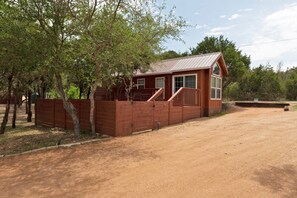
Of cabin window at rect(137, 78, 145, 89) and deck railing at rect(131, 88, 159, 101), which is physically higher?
cabin window at rect(137, 78, 145, 89)

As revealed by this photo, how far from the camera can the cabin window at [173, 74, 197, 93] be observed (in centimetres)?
1535

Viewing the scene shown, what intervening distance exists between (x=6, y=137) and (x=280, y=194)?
11.0 meters

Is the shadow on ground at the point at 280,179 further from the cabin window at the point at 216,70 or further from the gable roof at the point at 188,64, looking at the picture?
the cabin window at the point at 216,70

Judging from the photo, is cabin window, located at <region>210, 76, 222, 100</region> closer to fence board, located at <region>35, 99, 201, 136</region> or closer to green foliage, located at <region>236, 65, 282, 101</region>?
fence board, located at <region>35, 99, 201, 136</region>

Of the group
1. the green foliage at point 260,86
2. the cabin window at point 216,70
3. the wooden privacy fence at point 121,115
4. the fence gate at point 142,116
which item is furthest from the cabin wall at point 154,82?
the green foliage at point 260,86

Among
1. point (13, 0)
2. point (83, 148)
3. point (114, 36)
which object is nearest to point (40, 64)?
point (13, 0)

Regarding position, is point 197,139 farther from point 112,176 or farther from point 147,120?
point 112,176

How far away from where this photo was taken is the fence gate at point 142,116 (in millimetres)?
9695

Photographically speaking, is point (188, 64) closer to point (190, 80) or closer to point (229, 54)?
point (190, 80)

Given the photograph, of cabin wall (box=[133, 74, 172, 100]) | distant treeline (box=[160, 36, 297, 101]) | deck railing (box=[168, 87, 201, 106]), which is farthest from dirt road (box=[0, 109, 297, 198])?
A: distant treeline (box=[160, 36, 297, 101])

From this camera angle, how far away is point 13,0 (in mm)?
7438

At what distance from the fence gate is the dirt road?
1512 mm

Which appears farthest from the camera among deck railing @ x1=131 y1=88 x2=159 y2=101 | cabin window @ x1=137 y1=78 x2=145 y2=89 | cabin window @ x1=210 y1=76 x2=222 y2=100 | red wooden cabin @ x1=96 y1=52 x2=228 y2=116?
cabin window @ x1=137 y1=78 x2=145 y2=89

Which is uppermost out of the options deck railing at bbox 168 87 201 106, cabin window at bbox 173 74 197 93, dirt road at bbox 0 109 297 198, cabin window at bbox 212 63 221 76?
cabin window at bbox 212 63 221 76
